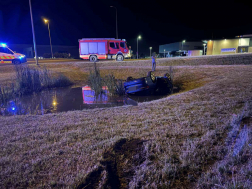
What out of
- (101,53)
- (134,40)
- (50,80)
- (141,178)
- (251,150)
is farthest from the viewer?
(134,40)

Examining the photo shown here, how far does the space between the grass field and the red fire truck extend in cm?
1778

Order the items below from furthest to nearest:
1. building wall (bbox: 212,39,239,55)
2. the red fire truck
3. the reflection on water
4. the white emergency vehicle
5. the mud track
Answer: building wall (bbox: 212,39,239,55) < the red fire truck < the white emergency vehicle < the reflection on water < the mud track

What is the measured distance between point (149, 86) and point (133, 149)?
6065 mm

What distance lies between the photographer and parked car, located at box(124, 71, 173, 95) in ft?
29.1

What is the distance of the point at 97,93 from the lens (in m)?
10.1

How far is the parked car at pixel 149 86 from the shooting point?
349 inches

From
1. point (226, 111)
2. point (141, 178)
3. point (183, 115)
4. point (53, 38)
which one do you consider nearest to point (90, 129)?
point (141, 178)

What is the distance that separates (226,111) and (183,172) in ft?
8.75

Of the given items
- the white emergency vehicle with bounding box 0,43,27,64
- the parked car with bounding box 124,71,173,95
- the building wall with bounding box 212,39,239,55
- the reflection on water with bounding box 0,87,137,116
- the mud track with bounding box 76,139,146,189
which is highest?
the building wall with bounding box 212,39,239,55

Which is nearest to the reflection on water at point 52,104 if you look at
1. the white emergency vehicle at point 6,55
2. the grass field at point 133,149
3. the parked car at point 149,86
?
the parked car at point 149,86

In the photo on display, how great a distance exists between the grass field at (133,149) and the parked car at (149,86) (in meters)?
3.97

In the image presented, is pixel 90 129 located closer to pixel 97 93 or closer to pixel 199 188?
pixel 199 188

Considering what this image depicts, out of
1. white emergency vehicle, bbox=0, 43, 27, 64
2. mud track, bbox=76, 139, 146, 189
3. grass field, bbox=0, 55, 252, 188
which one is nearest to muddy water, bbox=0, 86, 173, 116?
grass field, bbox=0, 55, 252, 188

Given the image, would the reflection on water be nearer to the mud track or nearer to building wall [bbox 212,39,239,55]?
the mud track
